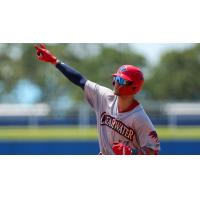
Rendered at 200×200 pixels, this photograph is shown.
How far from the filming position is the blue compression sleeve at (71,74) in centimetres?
523

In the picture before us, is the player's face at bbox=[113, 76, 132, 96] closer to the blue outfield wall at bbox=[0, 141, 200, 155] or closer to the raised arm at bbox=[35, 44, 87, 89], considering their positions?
the raised arm at bbox=[35, 44, 87, 89]

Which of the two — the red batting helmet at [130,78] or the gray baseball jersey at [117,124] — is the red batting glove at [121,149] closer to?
the gray baseball jersey at [117,124]

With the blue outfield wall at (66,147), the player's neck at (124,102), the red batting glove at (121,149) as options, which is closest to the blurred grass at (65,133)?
the blue outfield wall at (66,147)

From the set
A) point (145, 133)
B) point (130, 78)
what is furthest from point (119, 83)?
point (145, 133)

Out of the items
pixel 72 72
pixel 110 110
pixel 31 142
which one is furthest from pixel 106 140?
pixel 31 142

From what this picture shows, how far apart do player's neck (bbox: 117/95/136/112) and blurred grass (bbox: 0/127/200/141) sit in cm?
1213

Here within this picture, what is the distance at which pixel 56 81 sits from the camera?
1210 inches

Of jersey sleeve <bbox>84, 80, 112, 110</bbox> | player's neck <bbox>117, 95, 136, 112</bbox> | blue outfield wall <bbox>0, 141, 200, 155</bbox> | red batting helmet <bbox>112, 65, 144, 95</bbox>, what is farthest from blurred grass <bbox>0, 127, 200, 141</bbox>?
red batting helmet <bbox>112, 65, 144, 95</bbox>

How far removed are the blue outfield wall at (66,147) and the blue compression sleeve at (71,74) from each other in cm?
1033

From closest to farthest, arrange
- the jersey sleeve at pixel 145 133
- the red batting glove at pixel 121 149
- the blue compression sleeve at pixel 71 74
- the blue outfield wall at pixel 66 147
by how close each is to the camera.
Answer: the red batting glove at pixel 121 149
the jersey sleeve at pixel 145 133
the blue compression sleeve at pixel 71 74
the blue outfield wall at pixel 66 147

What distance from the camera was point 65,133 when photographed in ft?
63.6

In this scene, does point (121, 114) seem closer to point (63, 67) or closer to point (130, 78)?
point (130, 78)

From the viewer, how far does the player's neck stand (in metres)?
5.11
